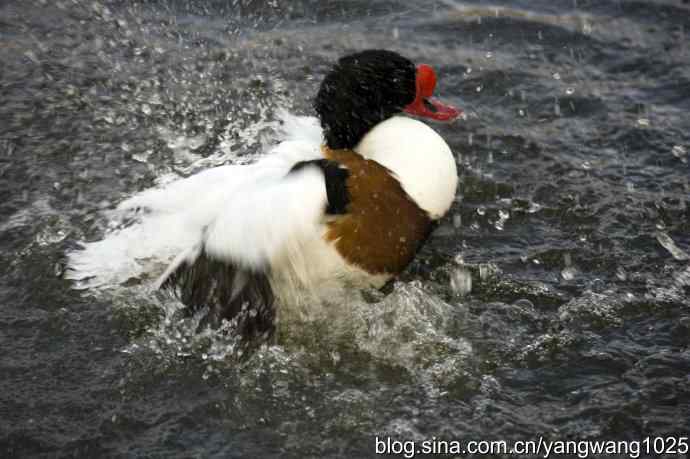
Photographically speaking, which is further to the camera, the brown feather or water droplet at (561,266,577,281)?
water droplet at (561,266,577,281)

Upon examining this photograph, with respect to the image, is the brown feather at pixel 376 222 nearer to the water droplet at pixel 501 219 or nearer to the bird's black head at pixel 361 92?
the bird's black head at pixel 361 92

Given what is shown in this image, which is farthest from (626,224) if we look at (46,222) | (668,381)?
(46,222)

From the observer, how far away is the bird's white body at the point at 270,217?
2.91 m

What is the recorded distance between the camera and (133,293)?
3352 millimetres

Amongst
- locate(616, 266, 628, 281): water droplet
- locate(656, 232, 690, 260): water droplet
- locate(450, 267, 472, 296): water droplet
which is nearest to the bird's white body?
locate(450, 267, 472, 296): water droplet

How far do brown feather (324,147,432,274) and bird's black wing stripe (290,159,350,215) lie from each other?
0.8 inches

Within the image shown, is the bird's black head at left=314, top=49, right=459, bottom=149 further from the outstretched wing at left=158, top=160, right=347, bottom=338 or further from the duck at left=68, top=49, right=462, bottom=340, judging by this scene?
the outstretched wing at left=158, top=160, right=347, bottom=338

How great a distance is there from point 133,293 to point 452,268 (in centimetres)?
125

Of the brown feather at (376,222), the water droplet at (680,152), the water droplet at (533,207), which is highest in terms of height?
the brown feather at (376,222)

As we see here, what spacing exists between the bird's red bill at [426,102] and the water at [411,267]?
0.59 metres

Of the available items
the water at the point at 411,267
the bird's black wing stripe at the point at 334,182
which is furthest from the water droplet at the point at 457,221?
the bird's black wing stripe at the point at 334,182

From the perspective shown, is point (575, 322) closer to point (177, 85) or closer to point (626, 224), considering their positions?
point (626, 224)

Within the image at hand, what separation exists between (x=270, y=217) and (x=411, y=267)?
0.94 metres

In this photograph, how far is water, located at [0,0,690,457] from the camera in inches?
114
